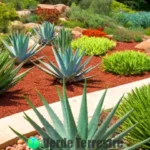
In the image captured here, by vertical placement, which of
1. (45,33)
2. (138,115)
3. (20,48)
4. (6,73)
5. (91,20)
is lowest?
(91,20)

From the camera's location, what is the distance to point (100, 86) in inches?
279

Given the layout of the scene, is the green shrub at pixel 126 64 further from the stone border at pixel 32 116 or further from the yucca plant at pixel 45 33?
the yucca plant at pixel 45 33

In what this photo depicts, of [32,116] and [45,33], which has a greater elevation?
[32,116]

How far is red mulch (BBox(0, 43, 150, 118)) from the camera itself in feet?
18.9

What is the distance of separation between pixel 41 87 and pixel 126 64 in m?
2.18

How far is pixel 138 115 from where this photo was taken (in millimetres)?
4098

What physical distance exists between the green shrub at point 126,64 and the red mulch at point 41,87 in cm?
Answer: 13

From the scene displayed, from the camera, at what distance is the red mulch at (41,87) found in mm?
5750

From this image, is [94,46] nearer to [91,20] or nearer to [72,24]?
[72,24]

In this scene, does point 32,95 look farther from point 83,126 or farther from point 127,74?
point 83,126

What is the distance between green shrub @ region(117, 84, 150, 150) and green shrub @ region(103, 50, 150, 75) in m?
3.34

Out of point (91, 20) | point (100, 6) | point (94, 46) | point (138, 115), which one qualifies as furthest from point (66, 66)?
point (100, 6)

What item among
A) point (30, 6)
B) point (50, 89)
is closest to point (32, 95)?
point (50, 89)

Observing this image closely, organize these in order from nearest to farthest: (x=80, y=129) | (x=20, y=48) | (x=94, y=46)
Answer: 1. (x=80, y=129)
2. (x=20, y=48)
3. (x=94, y=46)
